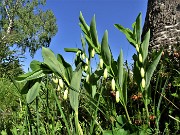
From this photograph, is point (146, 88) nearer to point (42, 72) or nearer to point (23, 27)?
point (42, 72)

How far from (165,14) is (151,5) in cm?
29

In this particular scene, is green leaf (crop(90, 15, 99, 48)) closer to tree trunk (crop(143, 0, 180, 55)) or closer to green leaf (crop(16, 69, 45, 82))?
green leaf (crop(16, 69, 45, 82))

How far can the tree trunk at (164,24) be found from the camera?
260 centimetres

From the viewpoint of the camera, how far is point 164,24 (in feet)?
8.87

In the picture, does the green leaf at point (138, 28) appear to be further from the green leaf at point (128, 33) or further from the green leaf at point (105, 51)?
the green leaf at point (105, 51)

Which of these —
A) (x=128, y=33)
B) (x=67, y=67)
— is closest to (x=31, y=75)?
(x=67, y=67)

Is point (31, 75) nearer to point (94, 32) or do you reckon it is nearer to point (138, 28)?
point (94, 32)

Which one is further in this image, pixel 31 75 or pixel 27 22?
pixel 27 22

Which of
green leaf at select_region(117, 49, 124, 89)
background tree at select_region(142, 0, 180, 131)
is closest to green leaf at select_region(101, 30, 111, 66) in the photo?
green leaf at select_region(117, 49, 124, 89)

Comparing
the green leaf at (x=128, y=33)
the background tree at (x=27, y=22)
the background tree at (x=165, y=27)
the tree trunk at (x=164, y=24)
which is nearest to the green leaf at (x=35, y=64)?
the green leaf at (x=128, y=33)

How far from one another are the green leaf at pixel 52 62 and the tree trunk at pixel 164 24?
1.15m

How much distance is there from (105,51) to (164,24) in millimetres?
1237

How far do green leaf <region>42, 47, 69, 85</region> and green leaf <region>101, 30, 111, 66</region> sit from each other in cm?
21

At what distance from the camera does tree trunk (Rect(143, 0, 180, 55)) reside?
2.60m
